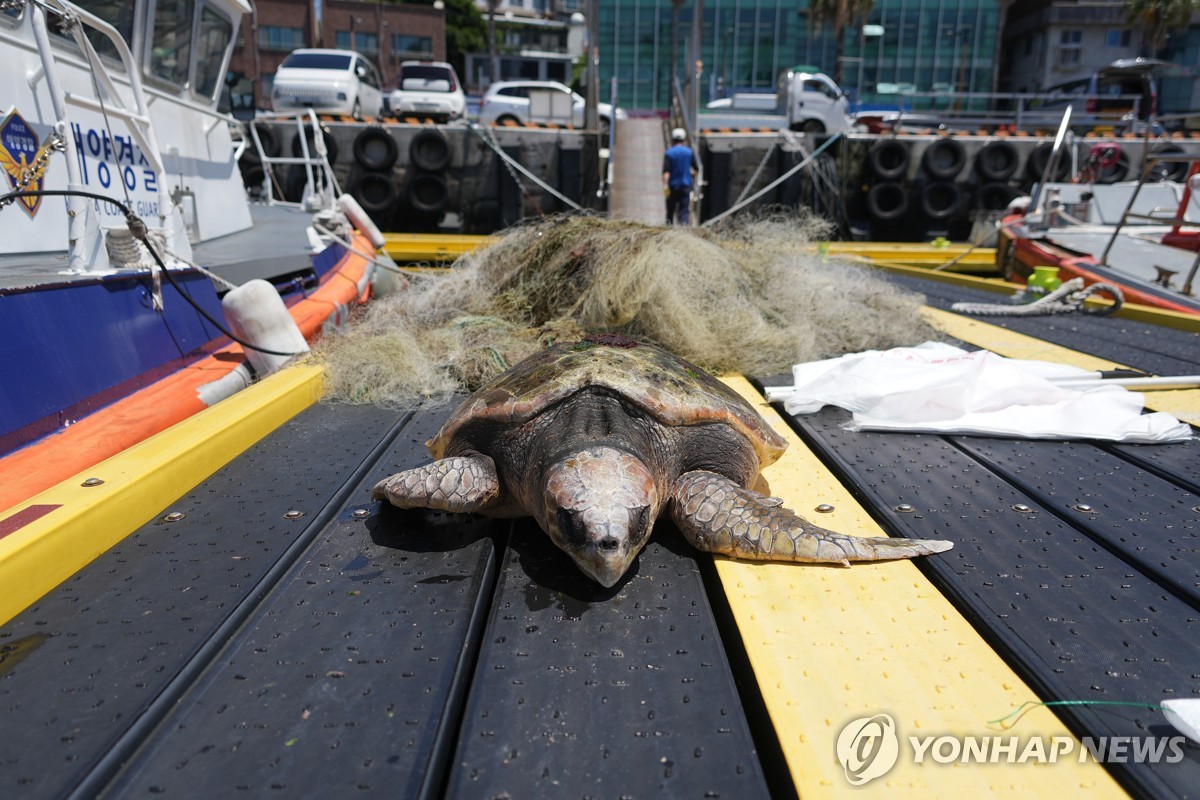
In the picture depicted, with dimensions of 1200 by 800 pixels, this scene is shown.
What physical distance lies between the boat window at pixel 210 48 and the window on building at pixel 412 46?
49072 millimetres

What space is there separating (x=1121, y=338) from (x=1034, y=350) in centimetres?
99

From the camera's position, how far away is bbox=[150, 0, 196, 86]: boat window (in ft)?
17.3

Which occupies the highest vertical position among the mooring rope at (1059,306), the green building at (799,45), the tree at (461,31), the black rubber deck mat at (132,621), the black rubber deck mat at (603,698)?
the tree at (461,31)

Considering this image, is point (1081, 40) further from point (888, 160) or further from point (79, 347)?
point (79, 347)

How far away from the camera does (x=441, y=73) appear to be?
66.0 feet

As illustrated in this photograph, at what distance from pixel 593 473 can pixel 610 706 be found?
648mm

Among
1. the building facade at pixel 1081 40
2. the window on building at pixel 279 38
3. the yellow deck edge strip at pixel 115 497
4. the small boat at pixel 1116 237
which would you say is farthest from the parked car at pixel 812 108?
the window on building at pixel 279 38

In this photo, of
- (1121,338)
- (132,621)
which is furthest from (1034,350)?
(132,621)

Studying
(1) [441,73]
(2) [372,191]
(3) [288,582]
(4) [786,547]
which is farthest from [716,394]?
(1) [441,73]

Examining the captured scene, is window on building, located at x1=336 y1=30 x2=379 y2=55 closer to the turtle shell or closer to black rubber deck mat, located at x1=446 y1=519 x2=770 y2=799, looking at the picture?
the turtle shell

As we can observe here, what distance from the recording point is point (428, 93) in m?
19.2

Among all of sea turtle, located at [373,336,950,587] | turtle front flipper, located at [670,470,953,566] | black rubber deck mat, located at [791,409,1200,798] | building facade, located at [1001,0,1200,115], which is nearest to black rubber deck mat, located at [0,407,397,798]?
sea turtle, located at [373,336,950,587]

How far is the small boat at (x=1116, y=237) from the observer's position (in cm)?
666

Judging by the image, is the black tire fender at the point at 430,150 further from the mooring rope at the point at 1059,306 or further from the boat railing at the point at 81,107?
the mooring rope at the point at 1059,306
